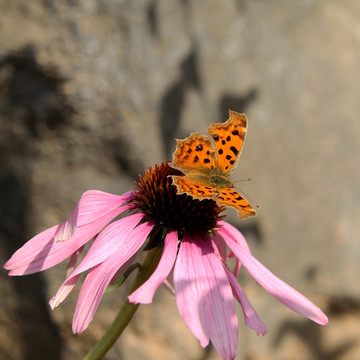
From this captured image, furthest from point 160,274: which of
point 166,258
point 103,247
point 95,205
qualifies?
point 95,205

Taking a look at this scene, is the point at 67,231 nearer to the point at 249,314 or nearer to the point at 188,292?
the point at 188,292

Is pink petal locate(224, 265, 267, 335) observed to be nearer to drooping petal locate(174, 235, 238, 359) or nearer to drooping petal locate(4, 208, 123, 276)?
drooping petal locate(174, 235, 238, 359)

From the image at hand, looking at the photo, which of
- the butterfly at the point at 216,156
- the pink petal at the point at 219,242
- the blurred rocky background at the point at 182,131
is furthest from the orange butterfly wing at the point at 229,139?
the blurred rocky background at the point at 182,131

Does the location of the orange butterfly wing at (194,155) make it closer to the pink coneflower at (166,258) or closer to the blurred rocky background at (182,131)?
the pink coneflower at (166,258)

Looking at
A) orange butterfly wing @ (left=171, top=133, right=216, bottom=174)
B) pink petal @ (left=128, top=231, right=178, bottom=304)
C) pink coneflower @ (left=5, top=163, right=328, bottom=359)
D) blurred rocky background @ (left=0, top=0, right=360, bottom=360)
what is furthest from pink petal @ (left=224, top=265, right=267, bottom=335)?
blurred rocky background @ (left=0, top=0, right=360, bottom=360)

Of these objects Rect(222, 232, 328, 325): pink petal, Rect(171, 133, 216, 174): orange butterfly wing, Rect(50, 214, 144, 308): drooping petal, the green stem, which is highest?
Rect(171, 133, 216, 174): orange butterfly wing

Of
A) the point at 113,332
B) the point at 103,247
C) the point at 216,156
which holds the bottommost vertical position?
the point at 113,332

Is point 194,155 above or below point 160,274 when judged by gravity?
above
